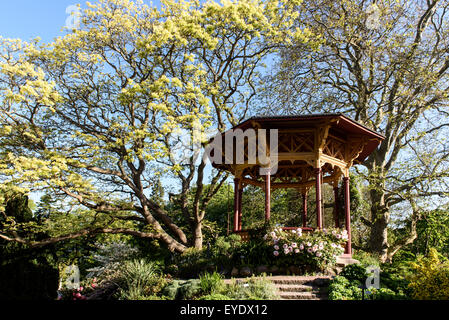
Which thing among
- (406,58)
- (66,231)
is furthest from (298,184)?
(66,231)

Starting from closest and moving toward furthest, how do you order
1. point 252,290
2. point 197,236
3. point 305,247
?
point 252,290, point 305,247, point 197,236

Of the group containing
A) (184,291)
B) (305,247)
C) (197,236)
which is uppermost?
(197,236)

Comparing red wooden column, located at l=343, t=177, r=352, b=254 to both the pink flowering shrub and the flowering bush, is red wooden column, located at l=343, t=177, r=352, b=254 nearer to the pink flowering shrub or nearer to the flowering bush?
the flowering bush

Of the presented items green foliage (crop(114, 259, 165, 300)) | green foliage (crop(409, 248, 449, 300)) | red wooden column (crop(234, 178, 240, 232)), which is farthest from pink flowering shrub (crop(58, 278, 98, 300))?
green foliage (crop(409, 248, 449, 300))

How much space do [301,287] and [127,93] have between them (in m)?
8.05

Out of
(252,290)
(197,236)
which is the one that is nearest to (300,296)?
(252,290)

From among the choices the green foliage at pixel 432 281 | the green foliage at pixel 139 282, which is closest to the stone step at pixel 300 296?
the green foliage at pixel 432 281

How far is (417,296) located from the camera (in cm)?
656

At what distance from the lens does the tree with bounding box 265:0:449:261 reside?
13.5 m

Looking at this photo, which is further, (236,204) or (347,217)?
(236,204)

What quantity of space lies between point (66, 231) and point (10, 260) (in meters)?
2.12

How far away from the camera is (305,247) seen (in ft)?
29.9

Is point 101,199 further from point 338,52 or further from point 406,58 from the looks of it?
point 406,58
